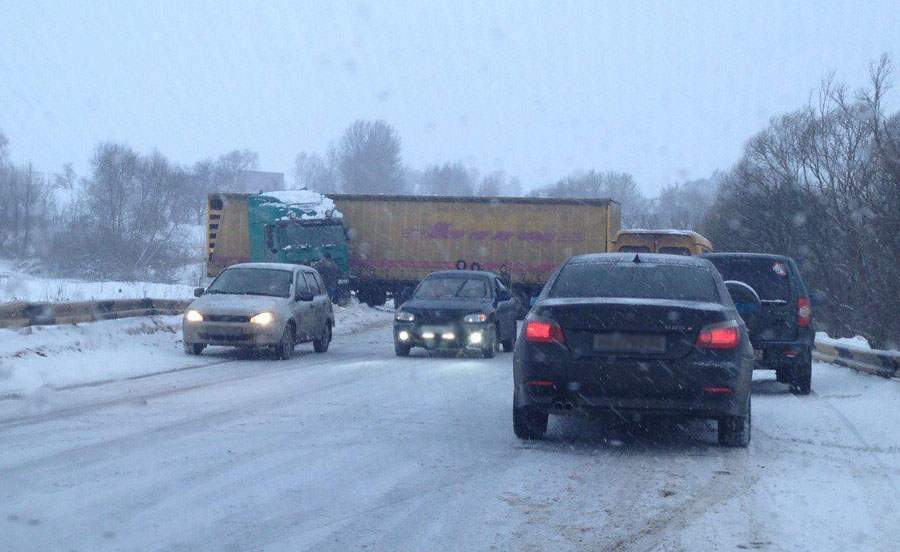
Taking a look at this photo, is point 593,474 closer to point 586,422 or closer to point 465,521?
point 465,521

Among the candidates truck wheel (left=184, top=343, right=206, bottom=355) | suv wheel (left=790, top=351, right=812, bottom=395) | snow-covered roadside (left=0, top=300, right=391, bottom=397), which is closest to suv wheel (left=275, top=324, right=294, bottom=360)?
snow-covered roadside (left=0, top=300, right=391, bottom=397)

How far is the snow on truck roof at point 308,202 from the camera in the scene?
31.0m

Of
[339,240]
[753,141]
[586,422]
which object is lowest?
[586,422]

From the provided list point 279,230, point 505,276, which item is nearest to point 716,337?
point 505,276

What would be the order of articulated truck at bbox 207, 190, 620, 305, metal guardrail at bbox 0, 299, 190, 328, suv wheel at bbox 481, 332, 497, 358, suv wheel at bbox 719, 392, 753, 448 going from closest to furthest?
suv wheel at bbox 719, 392, 753, 448 < metal guardrail at bbox 0, 299, 190, 328 < suv wheel at bbox 481, 332, 497, 358 < articulated truck at bbox 207, 190, 620, 305

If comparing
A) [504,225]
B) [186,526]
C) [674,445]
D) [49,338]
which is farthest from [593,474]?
[504,225]

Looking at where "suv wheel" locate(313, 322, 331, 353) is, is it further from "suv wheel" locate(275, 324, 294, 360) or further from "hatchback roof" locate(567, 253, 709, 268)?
"hatchback roof" locate(567, 253, 709, 268)

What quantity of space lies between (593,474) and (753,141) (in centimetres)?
4792

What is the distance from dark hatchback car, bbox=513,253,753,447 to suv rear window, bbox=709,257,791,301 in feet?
15.4

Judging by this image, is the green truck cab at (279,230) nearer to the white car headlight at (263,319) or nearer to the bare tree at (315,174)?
the white car headlight at (263,319)

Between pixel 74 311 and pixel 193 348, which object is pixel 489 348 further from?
pixel 74 311

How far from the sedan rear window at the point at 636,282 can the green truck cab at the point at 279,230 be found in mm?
22673

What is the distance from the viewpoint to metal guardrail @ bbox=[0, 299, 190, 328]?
1386 cm

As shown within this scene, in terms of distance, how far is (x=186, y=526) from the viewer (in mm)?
5070
